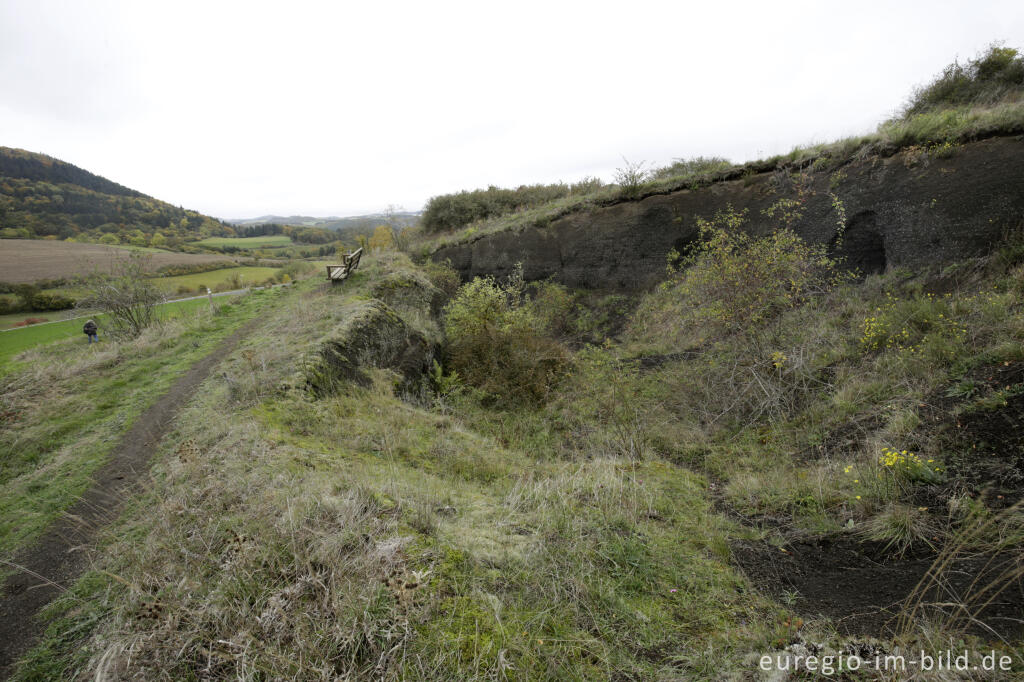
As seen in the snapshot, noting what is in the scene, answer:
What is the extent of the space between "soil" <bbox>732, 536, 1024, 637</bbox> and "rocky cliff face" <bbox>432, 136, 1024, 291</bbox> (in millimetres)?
7910

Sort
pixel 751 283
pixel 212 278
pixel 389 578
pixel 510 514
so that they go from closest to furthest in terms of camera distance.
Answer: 1. pixel 389 578
2. pixel 510 514
3. pixel 751 283
4. pixel 212 278

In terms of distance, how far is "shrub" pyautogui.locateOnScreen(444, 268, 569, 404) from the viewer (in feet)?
30.3

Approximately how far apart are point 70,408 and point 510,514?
9030 millimetres

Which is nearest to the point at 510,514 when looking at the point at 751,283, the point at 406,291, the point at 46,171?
the point at 751,283

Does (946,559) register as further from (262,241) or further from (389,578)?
(262,241)

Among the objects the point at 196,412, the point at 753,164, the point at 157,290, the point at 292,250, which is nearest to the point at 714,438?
the point at 196,412

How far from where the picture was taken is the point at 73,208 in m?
50.1

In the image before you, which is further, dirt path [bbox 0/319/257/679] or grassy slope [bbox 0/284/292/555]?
grassy slope [bbox 0/284/292/555]

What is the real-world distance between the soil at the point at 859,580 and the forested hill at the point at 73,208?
6130 centimetres

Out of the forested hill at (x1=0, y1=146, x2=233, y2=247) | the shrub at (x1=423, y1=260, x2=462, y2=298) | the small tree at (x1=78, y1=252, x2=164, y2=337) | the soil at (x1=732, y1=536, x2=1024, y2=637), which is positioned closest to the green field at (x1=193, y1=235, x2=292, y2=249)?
the forested hill at (x1=0, y1=146, x2=233, y2=247)

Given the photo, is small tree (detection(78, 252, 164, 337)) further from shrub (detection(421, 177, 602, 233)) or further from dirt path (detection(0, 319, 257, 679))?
shrub (detection(421, 177, 602, 233))

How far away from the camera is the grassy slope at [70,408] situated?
4293mm

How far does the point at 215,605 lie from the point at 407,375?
7264 mm

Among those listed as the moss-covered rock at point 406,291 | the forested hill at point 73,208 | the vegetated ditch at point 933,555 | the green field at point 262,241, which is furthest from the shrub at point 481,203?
the green field at point 262,241
